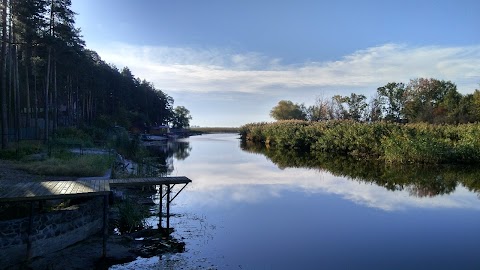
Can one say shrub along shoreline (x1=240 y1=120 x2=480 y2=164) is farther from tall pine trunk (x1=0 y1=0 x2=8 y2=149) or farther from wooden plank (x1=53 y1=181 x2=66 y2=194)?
tall pine trunk (x1=0 y1=0 x2=8 y2=149)

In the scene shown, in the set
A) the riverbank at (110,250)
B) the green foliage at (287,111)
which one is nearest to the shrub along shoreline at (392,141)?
the riverbank at (110,250)

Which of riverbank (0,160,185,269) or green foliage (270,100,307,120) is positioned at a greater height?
green foliage (270,100,307,120)

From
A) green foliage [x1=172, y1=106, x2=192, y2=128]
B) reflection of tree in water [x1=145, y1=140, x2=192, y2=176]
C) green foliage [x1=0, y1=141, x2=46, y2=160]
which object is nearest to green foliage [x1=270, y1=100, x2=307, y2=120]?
green foliage [x1=172, y1=106, x2=192, y2=128]

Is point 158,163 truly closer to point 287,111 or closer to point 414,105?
point 414,105

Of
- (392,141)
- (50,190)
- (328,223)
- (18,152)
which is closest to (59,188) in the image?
(50,190)

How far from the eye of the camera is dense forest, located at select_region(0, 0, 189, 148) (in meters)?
27.5

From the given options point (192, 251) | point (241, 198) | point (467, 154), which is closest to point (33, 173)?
point (241, 198)

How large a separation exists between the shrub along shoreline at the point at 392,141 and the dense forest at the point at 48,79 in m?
25.1

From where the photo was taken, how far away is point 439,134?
1179 inches

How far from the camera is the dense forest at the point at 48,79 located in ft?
90.3

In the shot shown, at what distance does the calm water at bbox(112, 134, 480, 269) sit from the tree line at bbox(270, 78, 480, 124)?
3514 cm

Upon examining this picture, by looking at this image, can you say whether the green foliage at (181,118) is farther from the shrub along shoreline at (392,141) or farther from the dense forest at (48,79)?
the shrub along shoreline at (392,141)

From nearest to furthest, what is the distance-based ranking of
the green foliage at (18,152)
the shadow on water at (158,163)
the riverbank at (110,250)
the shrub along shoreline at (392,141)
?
the riverbank at (110,250), the shadow on water at (158,163), the green foliage at (18,152), the shrub along shoreline at (392,141)

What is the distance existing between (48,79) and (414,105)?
183ft
